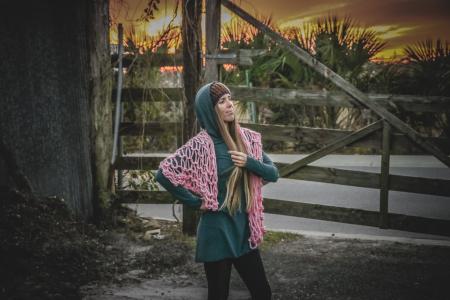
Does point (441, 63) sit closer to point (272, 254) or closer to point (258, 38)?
point (258, 38)

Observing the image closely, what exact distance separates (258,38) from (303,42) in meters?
1.26

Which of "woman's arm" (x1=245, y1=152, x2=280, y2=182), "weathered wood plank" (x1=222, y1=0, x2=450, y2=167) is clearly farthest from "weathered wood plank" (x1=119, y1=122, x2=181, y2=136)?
"woman's arm" (x1=245, y1=152, x2=280, y2=182)

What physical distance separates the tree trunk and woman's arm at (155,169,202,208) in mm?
2769

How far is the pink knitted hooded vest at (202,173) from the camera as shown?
314cm

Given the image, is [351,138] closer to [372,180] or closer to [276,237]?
[372,180]

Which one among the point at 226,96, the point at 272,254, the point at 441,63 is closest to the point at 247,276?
the point at 226,96

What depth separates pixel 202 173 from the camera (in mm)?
3156

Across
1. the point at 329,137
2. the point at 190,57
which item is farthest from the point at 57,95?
the point at 329,137

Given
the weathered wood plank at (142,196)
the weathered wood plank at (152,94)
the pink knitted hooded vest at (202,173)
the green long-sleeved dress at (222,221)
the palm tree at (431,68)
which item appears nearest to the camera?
the green long-sleeved dress at (222,221)

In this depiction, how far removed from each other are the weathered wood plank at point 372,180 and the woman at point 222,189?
8.70 feet

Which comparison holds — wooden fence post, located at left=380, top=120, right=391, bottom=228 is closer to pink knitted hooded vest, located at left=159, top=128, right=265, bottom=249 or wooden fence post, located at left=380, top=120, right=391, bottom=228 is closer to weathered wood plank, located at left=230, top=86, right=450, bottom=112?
weathered wood plank, located at left=230, top=86, right=450, bottom=112

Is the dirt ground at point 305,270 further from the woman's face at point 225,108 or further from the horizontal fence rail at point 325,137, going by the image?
the woman's face at point 225,108

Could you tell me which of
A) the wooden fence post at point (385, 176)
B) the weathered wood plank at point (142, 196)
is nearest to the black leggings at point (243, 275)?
the wooden fence post at point (385, 176)

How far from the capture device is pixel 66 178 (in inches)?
230
